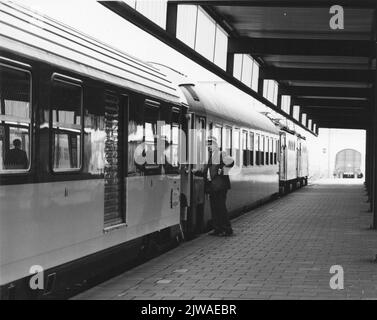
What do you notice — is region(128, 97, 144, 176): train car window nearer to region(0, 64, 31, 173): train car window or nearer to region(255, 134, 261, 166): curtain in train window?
region(0, 64, 31, 173): train car window

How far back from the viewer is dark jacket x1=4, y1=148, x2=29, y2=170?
5660mm

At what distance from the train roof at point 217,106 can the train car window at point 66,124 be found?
5171 mm

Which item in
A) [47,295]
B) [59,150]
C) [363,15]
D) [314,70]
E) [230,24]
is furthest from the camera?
[314,70]

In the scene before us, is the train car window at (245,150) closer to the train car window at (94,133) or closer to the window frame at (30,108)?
the train car window at (94,133)

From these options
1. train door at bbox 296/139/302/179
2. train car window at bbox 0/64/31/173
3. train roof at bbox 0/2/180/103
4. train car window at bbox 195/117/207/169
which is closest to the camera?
train car window at bbox 0/64/31/173

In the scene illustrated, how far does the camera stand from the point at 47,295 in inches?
289

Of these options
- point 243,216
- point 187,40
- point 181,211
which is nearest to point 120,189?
point 181,211

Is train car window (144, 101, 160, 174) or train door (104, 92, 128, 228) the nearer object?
train door (104, 92, 128, 228)

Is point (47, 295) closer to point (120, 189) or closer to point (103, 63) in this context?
point (120, 189)

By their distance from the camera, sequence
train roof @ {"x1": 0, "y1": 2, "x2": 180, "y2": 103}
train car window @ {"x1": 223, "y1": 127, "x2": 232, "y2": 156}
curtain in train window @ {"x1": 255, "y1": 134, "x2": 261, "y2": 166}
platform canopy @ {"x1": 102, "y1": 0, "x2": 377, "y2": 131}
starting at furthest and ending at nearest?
curtain in train window @ {"x1": 255, "y1": 134, "x2": 261, "y2": 166}, train car window @ {"x1": 223, "y1": 127, "x2": 232, "y2": 156}, platform canopy @ {"x1": 102, "y1": 0, "x2": 377, "y2": 131}, train roof @ {"x1": 0, "y1": 2, "x2": 180, "y2": 103}

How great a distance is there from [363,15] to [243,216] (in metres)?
5.85

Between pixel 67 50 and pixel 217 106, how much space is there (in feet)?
25.6

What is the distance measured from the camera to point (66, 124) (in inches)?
273

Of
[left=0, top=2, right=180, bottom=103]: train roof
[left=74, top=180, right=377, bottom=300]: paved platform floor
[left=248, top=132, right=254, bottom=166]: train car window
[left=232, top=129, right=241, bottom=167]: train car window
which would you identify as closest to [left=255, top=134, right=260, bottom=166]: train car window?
[left=248, top=132, right=254, bottom=166]: train car window
